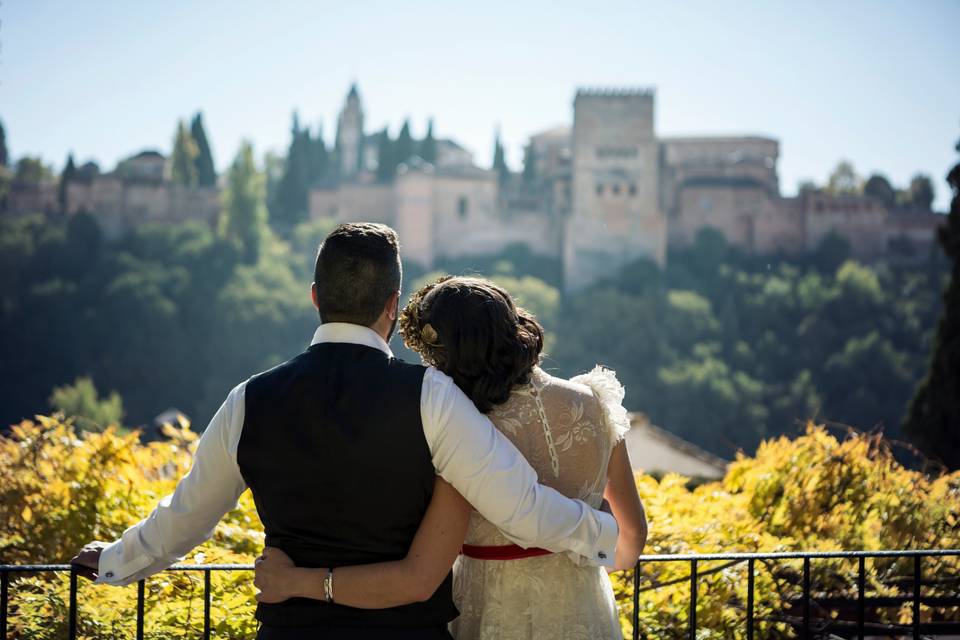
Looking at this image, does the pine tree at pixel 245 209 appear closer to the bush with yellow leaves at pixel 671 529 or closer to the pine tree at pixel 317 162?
the pine tree at pixel 317 162

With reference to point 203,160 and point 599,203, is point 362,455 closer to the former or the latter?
point 599,203

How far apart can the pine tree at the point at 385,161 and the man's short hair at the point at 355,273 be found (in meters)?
50.7

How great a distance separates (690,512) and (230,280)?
46339 mm

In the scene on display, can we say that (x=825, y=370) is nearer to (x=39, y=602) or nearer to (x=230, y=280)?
(x=230, y=280)

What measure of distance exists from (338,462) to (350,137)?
6223 cm

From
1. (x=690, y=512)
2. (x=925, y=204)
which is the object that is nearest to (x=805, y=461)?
(x=690, y=512)

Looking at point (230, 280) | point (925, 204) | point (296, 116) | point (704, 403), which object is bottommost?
point (704, 403)

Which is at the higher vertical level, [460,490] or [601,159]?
[601,159]

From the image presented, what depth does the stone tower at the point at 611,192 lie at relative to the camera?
48625 mm

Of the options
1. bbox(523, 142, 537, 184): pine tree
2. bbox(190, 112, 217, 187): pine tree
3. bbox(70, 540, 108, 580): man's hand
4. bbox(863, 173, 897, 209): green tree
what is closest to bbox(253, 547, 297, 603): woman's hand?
bbox(70, 540, 108, 580): man's hand

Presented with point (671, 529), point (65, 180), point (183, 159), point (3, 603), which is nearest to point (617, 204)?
point (183, 159)

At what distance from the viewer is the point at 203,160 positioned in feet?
177

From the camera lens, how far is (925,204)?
187ft

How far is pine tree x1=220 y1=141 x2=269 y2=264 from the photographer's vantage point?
48812 millimetres
